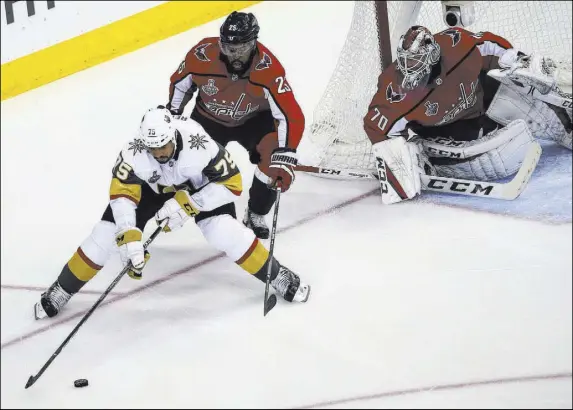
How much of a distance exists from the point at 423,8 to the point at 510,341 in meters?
1.74

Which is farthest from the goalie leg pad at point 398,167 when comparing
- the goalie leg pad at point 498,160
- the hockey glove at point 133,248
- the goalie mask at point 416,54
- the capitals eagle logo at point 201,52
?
the hockey glove at point 133,248

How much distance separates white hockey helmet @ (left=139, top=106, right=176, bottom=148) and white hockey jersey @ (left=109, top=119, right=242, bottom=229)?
3.9 inches

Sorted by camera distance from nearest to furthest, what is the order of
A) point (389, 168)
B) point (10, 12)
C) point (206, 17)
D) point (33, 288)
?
point (33, 288) → point (389, 168) → point (10, 12) → point (206, 17)

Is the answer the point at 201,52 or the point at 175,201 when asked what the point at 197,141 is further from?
the point at 201,52

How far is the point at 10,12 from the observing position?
525 cm

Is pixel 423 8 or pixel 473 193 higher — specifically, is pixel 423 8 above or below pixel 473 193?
above

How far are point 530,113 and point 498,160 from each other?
0.26m

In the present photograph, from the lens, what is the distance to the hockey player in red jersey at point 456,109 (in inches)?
165

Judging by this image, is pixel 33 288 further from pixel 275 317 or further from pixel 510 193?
pixel 510 193

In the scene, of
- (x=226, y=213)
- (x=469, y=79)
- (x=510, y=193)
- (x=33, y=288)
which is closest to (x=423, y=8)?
(x=469, y=79)

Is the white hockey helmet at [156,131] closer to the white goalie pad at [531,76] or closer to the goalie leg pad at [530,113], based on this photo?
the white goalie pad at [531,76]

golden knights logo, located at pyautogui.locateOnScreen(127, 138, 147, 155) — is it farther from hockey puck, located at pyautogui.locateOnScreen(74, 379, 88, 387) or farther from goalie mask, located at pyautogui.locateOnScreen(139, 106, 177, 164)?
hockey puck, located at pyautogui.locateOnScreen(74, 379, 88, 387)

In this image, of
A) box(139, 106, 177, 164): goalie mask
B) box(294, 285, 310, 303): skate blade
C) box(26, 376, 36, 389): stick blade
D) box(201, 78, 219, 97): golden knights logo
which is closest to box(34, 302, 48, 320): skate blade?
box(26, 376, 36, 389): stick blade

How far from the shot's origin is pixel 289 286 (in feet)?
12.4
